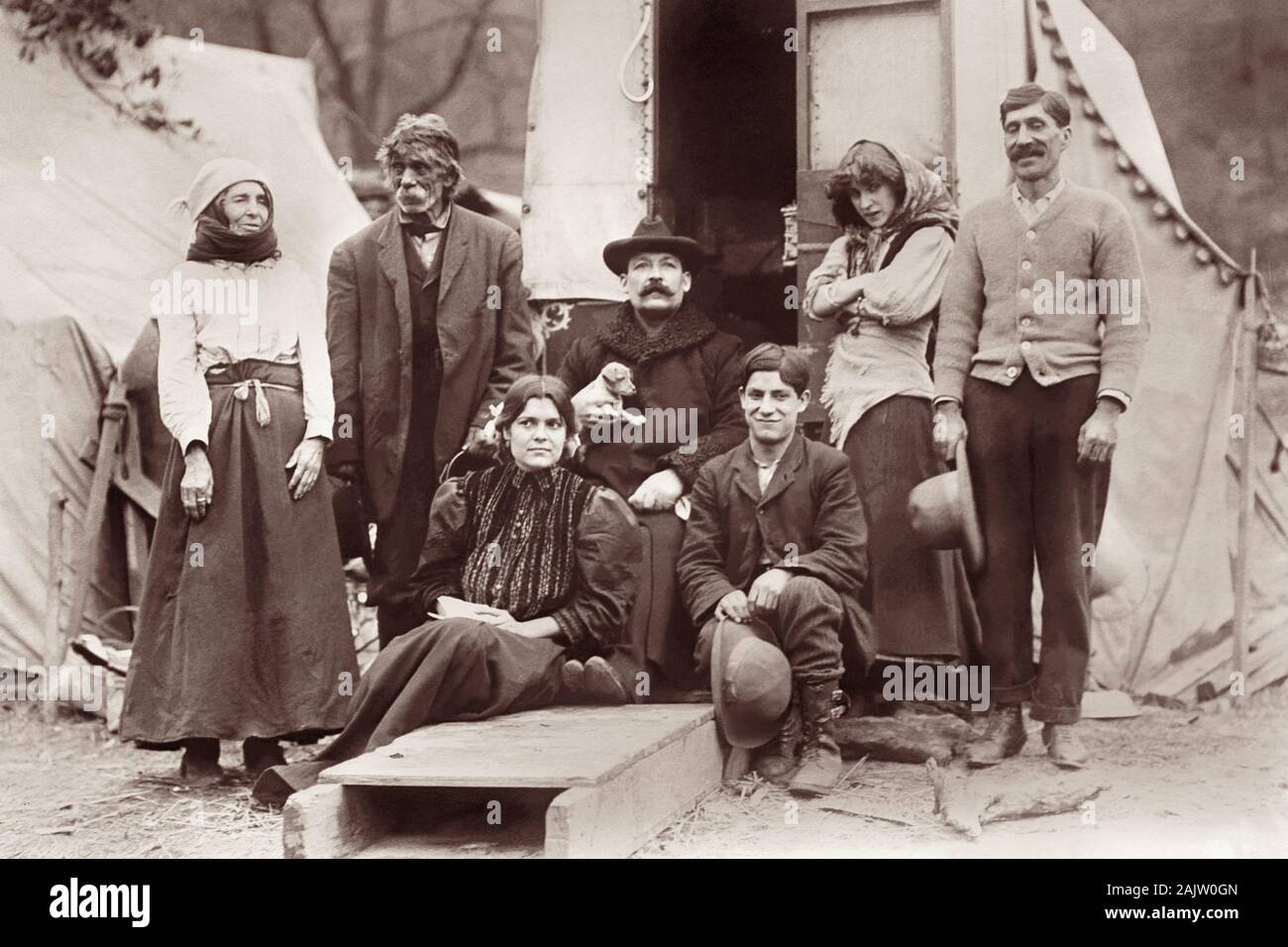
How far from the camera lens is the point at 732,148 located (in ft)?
21.9

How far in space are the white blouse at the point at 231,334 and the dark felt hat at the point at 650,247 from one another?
36.6 inches

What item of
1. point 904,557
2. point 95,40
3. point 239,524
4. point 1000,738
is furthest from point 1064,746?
point 95,40

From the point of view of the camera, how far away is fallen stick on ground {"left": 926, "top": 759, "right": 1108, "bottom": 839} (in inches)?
199

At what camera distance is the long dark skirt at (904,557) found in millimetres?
5398

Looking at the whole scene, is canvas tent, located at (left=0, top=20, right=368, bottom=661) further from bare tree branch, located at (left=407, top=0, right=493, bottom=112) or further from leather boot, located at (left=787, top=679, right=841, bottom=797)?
leather boot, located at (left=787, top=679, right=841, bottom=797)

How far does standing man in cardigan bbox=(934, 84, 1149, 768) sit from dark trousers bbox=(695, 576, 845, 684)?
1.55 feet

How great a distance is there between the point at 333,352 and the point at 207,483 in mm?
625

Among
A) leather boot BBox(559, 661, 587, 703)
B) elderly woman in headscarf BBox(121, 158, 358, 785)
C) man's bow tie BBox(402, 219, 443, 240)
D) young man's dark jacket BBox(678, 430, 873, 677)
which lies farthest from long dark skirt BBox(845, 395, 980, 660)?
elderly woman in headscarf BBox(121, 158, 358, 785)

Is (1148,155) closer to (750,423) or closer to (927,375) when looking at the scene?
(927,375)

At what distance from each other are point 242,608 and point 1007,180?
250 centimetres

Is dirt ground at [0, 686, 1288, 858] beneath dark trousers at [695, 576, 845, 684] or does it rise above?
beneath

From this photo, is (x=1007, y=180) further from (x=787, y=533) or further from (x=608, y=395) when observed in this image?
(x=608, y=395)
